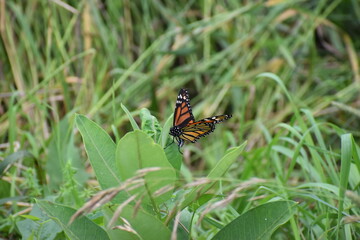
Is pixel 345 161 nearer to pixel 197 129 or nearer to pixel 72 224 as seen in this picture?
pixel 197 129

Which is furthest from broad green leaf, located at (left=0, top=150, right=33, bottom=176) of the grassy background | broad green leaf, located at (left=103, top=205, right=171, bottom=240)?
the grassy background

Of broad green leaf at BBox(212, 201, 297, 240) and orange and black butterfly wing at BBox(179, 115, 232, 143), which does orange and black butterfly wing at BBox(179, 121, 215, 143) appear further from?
broad green leaf at BBox(212, 201, 297, 240)

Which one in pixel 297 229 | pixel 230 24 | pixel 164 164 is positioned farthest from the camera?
pixel 230 24

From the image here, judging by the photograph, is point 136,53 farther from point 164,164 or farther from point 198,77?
point 164,164

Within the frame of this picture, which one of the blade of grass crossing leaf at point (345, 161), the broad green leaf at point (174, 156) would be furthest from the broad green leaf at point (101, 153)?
the blade of grass crossing leaf at point (345, 161)

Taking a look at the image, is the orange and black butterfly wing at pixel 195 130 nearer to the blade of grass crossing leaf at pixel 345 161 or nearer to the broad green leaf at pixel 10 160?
the blade of grass crossing leaf at pixel 345 161

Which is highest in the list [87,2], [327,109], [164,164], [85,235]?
[87,2]

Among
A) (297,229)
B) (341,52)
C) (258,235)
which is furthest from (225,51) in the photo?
(258,235)
